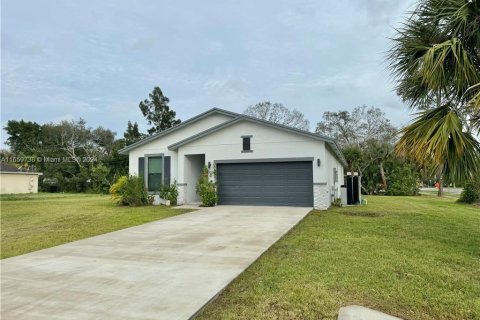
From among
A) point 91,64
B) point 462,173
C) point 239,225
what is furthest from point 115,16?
point 462,173

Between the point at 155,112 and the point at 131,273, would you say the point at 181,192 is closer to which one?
the point at 131,273

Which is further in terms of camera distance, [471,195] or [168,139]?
[471,195]

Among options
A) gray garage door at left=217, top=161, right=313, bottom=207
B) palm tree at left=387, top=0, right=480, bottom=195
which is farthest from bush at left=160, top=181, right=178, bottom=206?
palm tree at left=387, top=0, right=480, bottom=195

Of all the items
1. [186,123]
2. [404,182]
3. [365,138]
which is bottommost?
[404,182]

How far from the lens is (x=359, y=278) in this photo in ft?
15.4

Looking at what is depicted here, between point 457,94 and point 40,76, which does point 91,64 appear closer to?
point 40,76

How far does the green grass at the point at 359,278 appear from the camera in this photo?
3.72 metres

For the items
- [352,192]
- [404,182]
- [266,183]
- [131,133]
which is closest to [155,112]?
[131,133]

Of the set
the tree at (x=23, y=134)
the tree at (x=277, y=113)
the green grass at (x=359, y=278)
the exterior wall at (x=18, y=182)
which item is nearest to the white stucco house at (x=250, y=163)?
the green grass at (x=359, y=278)

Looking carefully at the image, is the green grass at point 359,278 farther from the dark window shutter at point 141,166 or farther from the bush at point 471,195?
the bush at point 471,195

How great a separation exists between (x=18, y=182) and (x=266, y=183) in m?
34.5

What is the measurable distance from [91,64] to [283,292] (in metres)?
16.4

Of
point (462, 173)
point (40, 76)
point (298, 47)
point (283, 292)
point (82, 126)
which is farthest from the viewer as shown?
point (82, 126)

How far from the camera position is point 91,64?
55.1 feet
